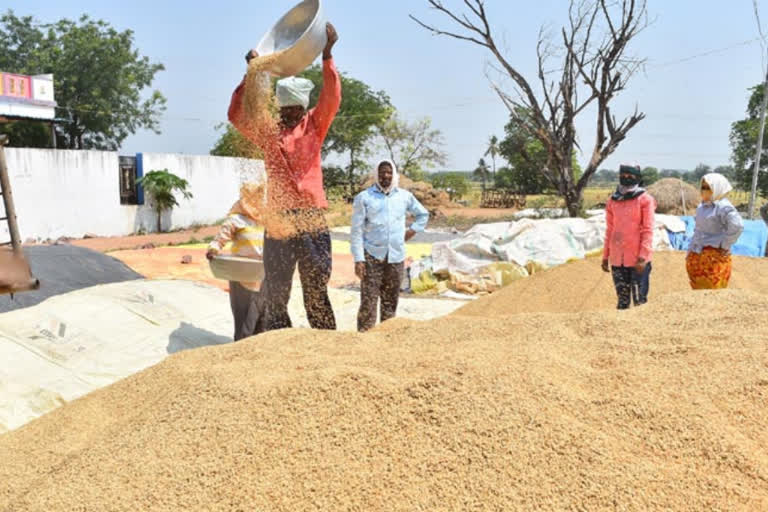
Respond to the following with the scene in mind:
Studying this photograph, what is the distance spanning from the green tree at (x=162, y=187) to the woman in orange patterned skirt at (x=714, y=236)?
38.8ft

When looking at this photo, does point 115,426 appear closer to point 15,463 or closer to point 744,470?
point 15,463

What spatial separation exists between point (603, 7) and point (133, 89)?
17899mm

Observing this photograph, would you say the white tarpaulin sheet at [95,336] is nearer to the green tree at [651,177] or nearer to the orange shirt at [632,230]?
the orange shirt at [632,230]

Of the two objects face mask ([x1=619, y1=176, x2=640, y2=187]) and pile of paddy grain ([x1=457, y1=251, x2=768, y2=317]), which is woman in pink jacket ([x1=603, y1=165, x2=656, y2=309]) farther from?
pile of paddy grain ([x1=457, y1=251, x2=768, y2=317])

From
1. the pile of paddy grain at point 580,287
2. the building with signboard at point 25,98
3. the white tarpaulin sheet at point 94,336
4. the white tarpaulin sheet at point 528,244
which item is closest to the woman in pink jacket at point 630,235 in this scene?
the pile of paddy grain at point 580,287

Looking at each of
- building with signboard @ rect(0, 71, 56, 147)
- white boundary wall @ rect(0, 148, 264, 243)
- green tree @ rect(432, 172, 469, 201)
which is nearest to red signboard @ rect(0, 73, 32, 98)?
building with signboard @ rect(0, 71, 56, 147)

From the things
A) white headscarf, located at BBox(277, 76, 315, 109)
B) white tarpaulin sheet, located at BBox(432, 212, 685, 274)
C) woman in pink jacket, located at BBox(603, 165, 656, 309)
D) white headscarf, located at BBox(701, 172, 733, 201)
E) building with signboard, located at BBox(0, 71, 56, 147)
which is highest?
building with signboard, located at BBox(0, 71, 56, 147)

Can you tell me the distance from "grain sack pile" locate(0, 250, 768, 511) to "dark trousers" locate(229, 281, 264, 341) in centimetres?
175

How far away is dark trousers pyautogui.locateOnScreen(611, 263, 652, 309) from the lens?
4176 mm

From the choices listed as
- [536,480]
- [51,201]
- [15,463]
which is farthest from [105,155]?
[536,480]

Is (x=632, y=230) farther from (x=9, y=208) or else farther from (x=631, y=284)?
(x=9, y=208)

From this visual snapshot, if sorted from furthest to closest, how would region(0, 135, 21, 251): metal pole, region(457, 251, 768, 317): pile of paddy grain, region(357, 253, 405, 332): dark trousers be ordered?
region(457, 251, 768, 317): pile of paddy grain
region(357, 253, 405, 332): dark trousers
region(0, 135, 21, 251): metal pole

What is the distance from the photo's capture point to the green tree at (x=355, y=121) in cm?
2405

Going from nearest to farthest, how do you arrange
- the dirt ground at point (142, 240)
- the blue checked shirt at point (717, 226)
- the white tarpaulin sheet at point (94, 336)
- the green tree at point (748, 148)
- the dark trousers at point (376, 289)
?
the white tarpaulin sheet at point (94, 336) → the dark trousers at point (376, 289) → the blue checked shirt at point (717, 226) → the dirt ground at point (142, 240) → the green tree at point (748, 148)
